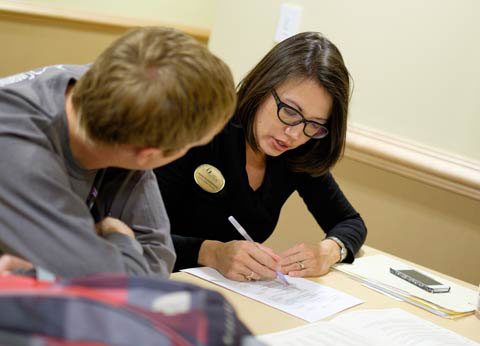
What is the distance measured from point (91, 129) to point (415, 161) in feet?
6.27

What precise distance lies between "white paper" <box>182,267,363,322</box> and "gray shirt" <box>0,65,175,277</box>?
1.26ft

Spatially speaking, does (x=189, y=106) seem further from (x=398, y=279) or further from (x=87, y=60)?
(x=87, y=60)

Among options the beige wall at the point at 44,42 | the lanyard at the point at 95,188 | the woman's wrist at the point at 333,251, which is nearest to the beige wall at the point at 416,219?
the woman's wrist at the point at 333,251

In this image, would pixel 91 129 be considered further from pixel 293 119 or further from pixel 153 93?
pixel 293 119

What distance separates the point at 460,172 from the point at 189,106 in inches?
74.3

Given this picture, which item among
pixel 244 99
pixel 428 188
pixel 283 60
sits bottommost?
pixel 428 188


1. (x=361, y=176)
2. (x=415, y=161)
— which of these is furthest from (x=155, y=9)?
(x=415, y=161)

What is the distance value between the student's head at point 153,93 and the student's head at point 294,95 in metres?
0.71

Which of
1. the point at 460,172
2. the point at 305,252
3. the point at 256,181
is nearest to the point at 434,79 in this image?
the point at 460,172

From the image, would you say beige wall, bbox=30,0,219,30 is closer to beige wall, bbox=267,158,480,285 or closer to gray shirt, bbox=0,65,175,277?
beige wall, bbox=267,158,480,285

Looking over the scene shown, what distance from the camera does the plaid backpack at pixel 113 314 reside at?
0.66 m

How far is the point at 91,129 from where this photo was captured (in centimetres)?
102

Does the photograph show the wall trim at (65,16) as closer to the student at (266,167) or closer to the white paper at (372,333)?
the student at (266,167)

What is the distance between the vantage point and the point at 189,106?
98 cm
